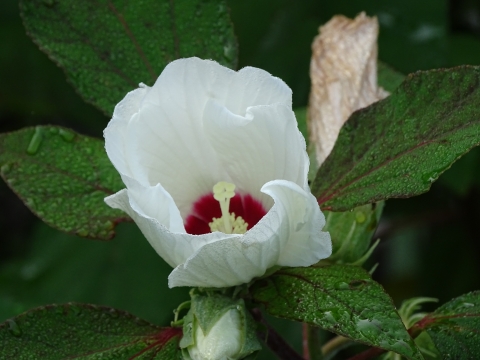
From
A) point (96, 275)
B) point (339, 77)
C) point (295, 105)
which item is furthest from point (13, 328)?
point (295, 105)

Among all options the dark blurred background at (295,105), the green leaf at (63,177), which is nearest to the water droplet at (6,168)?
the green leaf at (63,177)

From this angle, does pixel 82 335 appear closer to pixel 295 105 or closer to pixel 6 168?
pixel 6 168

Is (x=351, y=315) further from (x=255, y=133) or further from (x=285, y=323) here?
(x=285, y=323)

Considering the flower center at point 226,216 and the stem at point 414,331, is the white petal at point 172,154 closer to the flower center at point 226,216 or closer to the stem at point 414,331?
the flower center at point 226,216

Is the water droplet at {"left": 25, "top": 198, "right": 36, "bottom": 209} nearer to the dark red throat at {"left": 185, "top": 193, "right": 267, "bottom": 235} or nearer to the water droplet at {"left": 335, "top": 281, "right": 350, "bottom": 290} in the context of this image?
the dark red throat at {"left": 185, "top": 193, "right": 267, "bottom": 235}

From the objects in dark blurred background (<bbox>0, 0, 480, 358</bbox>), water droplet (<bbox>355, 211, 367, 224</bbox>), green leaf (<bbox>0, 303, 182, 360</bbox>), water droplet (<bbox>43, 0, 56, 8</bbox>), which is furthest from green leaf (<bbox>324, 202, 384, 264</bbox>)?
dark blurred background (<bbox>0, 0, 480, 358</bbox>)

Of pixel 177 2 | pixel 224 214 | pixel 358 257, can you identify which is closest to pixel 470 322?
pixel 358 257
